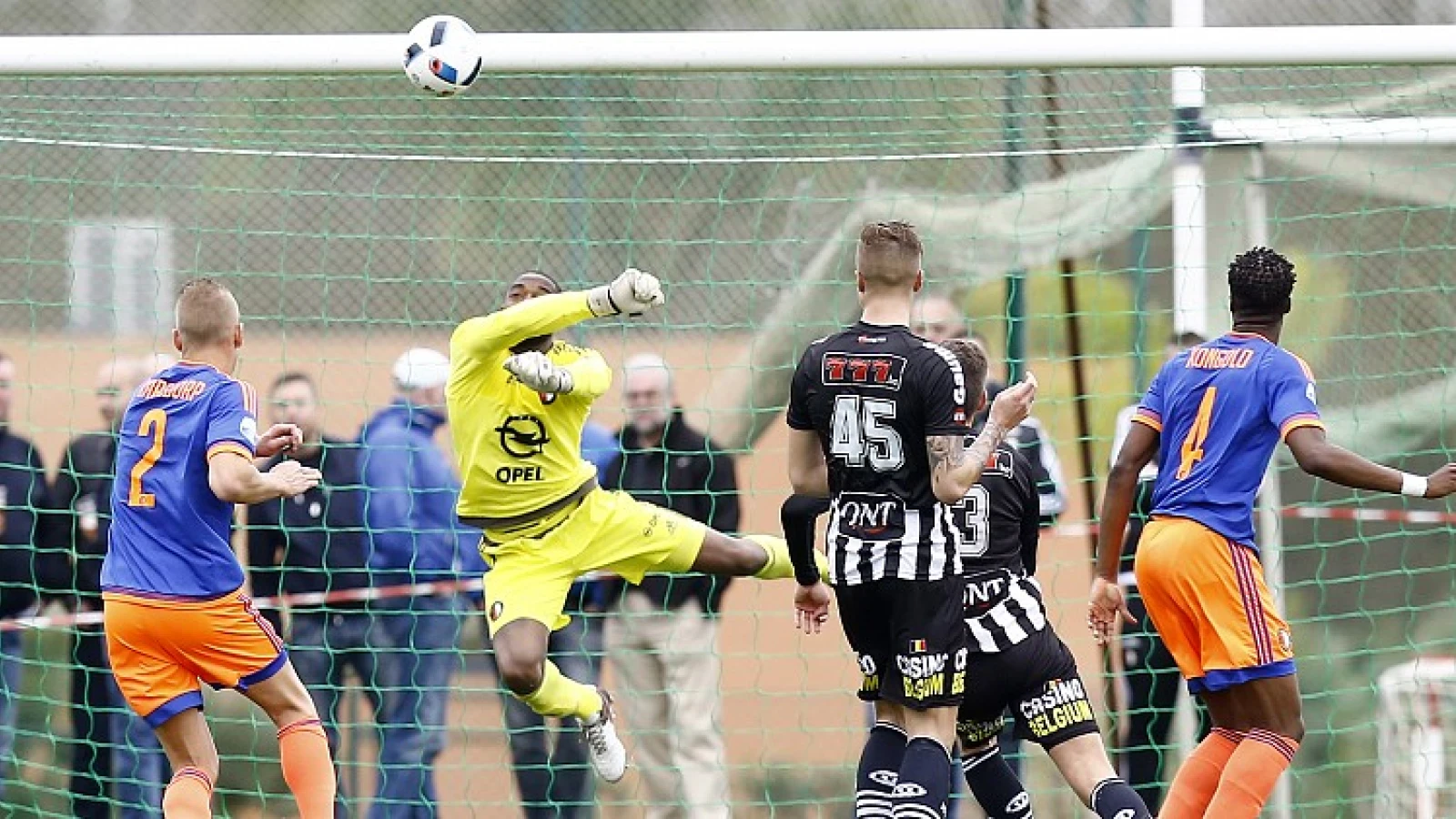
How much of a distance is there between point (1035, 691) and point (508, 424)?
A: 2122 mm

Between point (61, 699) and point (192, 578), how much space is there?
343cm

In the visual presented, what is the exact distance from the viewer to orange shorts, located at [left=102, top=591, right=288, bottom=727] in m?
6.57

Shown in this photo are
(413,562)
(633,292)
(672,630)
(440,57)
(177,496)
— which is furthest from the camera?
(672,630)

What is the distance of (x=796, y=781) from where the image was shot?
947cm

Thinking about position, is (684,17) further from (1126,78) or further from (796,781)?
(796,781)

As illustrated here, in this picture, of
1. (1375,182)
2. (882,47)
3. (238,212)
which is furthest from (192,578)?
(1375,182)

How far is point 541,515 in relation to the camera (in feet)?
24.1

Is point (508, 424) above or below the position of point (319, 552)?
above

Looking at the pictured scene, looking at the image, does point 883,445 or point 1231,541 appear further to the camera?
point 1231,541

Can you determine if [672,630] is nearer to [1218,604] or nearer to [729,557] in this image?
[729,557]

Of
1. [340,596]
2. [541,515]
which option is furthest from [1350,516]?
[340,596]

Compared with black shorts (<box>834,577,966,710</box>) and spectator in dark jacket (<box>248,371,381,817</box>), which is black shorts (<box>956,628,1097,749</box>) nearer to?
black shorts (<box>834,577,966,710</box>)

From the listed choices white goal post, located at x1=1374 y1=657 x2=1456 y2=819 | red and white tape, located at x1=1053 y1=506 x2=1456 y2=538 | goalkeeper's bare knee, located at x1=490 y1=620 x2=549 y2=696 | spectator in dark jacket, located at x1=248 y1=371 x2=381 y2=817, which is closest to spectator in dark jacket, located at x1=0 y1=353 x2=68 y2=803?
spectator in dark jacket, located at x1=248 y1=371 x2=381 y2=817

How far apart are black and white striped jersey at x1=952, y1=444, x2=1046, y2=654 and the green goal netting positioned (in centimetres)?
199
